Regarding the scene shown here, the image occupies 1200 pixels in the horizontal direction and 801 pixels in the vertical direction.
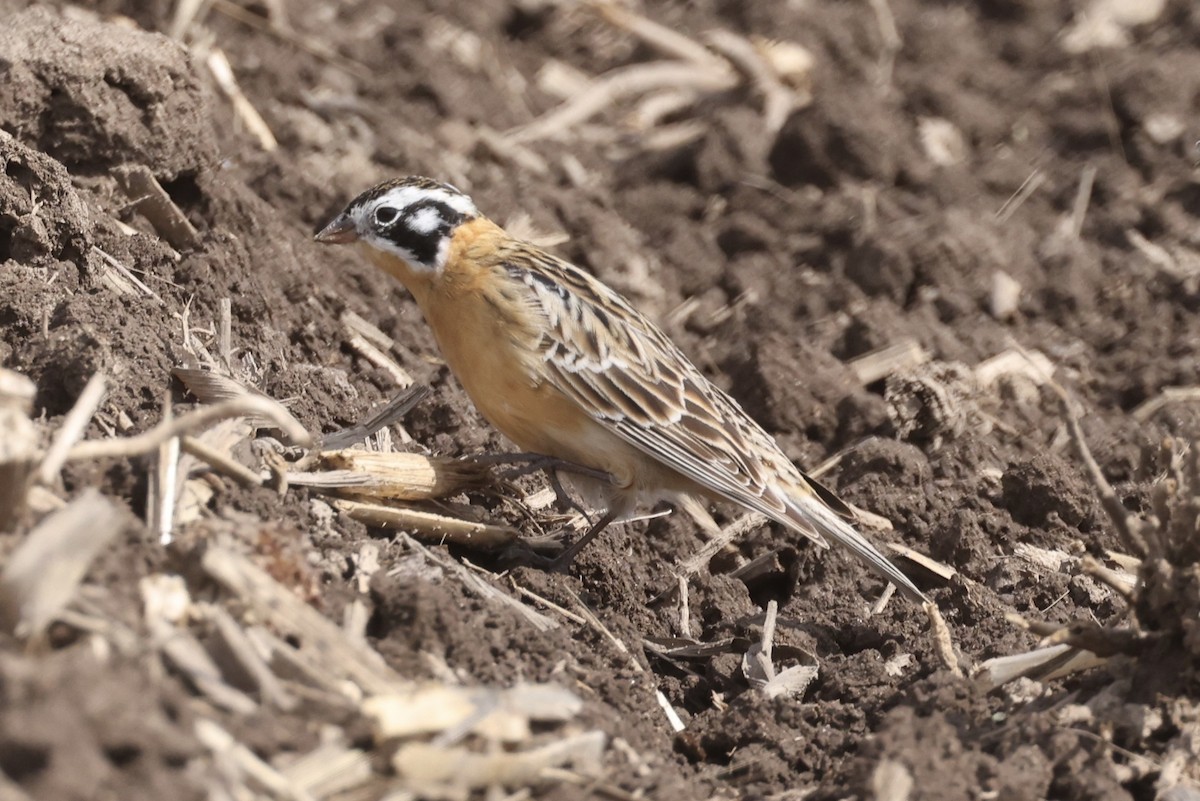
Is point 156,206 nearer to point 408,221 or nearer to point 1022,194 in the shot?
point 408,221

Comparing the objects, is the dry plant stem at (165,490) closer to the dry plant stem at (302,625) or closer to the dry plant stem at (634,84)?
the dry plant stem at (302,625)

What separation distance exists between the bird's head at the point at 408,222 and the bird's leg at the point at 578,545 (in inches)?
58.7

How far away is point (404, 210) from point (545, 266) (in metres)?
0.75

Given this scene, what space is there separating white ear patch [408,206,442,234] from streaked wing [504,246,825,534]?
1.42ft

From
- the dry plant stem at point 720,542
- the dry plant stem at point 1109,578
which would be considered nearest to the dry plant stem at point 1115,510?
the dry plant stem at point 1109,578

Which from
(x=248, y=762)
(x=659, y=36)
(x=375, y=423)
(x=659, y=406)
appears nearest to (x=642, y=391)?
(x=659, y=406)

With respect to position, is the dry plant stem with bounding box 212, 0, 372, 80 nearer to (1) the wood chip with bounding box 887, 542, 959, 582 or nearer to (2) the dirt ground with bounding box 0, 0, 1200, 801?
(2) the dirt ground with bounding box 0, 0, 1200, 801

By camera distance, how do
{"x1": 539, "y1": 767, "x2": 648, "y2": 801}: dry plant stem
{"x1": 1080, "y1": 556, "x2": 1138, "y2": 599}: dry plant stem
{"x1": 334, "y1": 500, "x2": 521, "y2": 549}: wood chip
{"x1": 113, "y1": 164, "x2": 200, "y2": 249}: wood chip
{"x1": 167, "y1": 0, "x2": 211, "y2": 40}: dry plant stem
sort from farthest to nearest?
{"x1": 167, "y1": 0, "x2": 211, "y2": 40}: dry plant stem < {"x1": 113, "y1": 164, "x2": 200, "y2": 249}: wood chip < {"x1": 334, "y1": 500, "x2": 521, "y2": 549}: wood chip < {"x1": 1080, "y1": 556, "x2": 1138, "y2": 599}: dry plant stem < {"x1": 539, "y1": 767, "x2": 648, "y2": 801}: dry plant stem

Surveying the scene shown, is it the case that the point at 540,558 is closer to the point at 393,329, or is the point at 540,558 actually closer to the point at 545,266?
the point at 545,266

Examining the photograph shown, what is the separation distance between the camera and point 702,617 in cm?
700

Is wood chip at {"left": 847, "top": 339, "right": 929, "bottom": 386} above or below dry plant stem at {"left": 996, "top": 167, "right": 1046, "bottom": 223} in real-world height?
below

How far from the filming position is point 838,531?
7117 mm

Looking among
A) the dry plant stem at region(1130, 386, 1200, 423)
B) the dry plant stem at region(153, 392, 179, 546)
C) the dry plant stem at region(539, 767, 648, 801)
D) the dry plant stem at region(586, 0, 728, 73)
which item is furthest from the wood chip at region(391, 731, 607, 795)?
the dry plant stem at region(586, 0, 728, 73)

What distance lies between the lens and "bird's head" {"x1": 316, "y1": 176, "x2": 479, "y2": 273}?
297 inches
